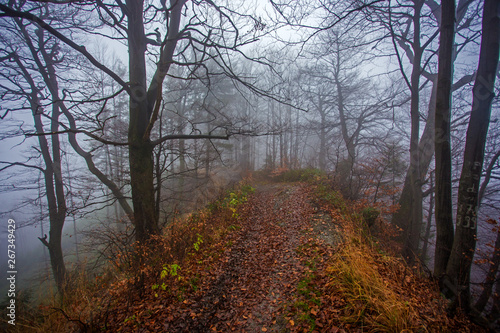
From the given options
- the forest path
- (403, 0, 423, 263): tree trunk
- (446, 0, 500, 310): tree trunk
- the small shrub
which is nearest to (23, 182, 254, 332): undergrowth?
the forest path

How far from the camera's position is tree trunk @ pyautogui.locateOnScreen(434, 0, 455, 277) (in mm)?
2762

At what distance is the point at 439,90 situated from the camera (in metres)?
2.81

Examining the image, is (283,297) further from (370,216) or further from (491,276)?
(370,216)

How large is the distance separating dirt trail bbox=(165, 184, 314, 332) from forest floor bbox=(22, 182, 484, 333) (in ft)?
0.05

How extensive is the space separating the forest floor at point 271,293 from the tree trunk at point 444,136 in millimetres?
645

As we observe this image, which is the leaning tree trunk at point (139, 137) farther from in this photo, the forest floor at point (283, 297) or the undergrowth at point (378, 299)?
the undergrowth at point (378, 299)

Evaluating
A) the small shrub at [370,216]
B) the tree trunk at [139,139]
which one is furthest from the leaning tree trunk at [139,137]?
the small shrub at [370,216]

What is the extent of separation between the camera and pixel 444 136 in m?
2.77

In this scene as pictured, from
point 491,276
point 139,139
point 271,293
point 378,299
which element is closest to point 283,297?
point 271,293

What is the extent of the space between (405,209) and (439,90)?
6.70 meters

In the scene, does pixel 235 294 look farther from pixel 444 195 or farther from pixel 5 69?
pixel 5 69

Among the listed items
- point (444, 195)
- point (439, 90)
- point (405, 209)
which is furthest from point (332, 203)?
point (439, 90)

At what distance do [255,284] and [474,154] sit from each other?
12.6 ft

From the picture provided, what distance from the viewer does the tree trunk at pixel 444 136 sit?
9.06 ft
